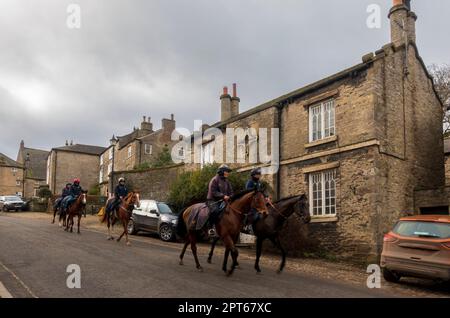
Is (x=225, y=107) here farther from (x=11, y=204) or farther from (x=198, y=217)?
(x=11, y=204)

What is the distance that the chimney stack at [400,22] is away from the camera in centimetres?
1704

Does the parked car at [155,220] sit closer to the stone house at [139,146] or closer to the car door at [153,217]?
the car door at [153,217]

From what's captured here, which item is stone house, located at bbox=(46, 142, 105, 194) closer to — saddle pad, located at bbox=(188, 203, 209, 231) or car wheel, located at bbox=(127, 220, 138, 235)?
car wheel, located at bbox=(127, 220, 138, 235)

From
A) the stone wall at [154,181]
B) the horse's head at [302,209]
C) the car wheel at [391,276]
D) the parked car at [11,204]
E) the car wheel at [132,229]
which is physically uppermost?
the stone wall at [154,181]

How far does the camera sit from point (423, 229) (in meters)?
10.1

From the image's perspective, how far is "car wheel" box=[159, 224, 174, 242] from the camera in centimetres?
1792

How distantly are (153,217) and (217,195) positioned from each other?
9.55m

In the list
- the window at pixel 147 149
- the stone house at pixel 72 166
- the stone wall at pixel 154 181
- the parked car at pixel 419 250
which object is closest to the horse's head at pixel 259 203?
the parked car at pixel 419 250

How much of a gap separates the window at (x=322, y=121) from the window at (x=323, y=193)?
168cm

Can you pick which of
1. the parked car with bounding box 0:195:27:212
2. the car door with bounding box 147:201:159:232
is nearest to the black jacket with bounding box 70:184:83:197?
the car door with bounding box 147:201:159:232

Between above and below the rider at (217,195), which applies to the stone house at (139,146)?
above

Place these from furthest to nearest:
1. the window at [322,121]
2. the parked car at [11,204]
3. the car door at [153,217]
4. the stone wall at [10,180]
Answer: the stone wall at [10,180] < the parked car at [11,204] < the car door at [153,217] < the window at [322,121]
